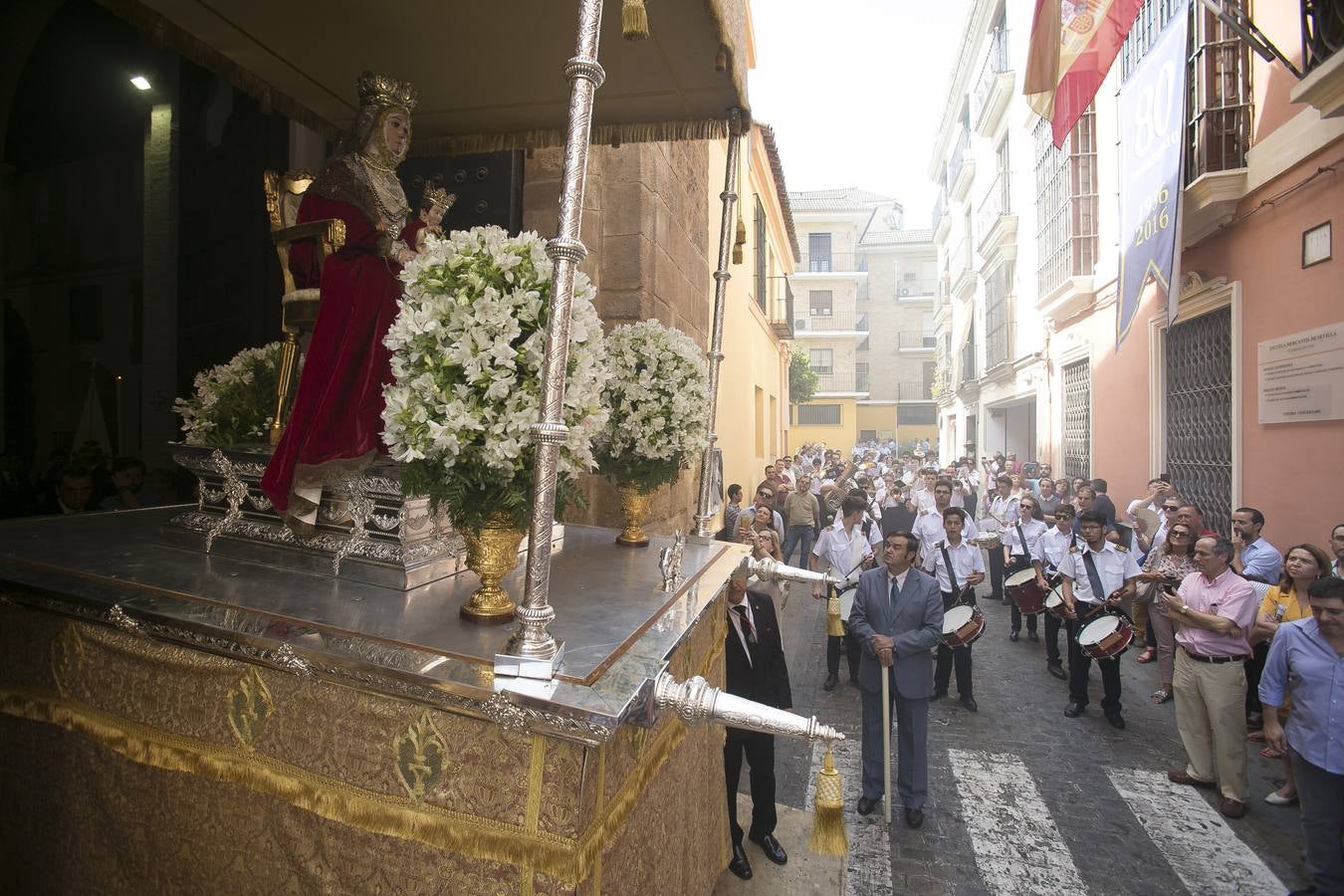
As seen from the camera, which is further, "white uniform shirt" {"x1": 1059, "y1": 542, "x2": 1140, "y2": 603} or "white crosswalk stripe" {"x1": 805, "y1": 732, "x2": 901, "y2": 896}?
"white uniform shirt" {"x1": 1059, "y1": 542, "x2": 1140, "y2": 603}

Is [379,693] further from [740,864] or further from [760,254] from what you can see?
[760,254]

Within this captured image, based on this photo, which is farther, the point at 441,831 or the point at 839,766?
the point at 839,766

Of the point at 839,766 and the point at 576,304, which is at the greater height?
the point at 576,304

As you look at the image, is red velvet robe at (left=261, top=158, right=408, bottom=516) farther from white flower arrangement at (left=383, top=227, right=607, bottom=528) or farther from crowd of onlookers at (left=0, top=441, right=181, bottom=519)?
crowd of onlookers at (left=0, top=441, right=181, bottom=519)

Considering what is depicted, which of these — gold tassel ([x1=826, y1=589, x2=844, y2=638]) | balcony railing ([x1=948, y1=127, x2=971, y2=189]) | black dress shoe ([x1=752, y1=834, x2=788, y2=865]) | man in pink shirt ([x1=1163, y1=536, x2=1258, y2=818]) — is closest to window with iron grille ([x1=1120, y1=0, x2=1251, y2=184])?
man in pink shirt ([x1=1163, y1=536, x2=1258, y2=818])

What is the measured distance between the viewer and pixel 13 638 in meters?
2.74

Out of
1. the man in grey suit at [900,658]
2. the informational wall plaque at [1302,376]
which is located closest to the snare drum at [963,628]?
the man in grey suit at [900,658]

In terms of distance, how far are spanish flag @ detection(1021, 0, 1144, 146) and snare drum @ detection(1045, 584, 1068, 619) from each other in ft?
19.7

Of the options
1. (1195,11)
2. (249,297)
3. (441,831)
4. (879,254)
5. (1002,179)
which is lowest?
(441,831)

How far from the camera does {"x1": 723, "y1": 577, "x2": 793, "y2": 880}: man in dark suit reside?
405 centimetres

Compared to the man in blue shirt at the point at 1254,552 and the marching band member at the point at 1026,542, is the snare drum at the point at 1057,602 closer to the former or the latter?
the man in blue shirt at the point at 1254,552

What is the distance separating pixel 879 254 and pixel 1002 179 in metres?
29.4

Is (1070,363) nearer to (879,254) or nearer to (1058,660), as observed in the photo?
(1058,660)

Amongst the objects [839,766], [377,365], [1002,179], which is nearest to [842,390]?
[1002,179]
